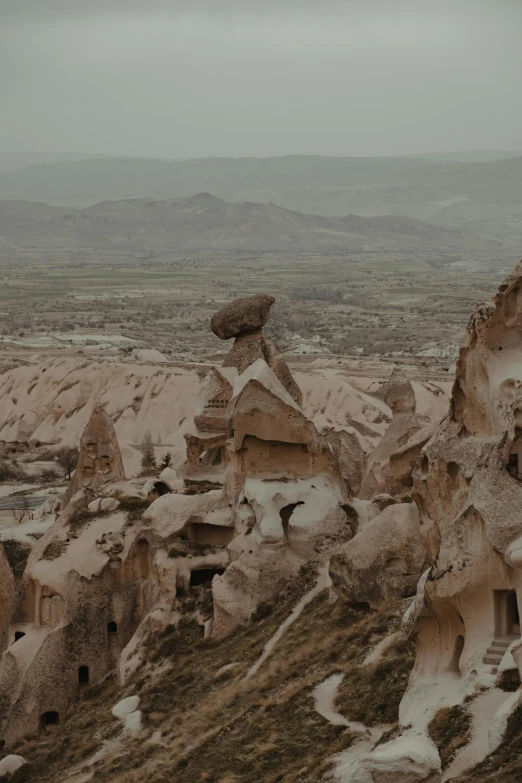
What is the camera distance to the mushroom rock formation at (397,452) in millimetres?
28266

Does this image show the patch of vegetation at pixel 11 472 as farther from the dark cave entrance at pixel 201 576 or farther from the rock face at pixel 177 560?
the dark cave entrance at pixel 201 576

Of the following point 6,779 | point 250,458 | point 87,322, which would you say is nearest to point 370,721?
point 6,779

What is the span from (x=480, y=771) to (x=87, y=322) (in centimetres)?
13402

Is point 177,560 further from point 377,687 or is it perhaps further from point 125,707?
point 377,687

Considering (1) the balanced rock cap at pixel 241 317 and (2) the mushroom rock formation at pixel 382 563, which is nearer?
(2) the mushroom rock formation at pixel 382 563

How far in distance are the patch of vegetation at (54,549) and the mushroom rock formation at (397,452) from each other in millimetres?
5997

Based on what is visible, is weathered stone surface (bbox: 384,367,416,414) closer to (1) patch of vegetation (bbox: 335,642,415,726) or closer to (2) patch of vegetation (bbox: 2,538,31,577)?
(2) patch of vegetation (bbox: 2,538,31,577)

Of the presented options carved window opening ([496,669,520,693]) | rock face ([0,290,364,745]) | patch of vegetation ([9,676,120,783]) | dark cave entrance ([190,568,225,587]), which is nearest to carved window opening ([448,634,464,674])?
carved window opening ([496,669,520,693])

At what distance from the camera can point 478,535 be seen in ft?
52.7

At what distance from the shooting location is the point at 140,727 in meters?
21.4

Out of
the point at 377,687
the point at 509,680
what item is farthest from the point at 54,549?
the point at 509,680

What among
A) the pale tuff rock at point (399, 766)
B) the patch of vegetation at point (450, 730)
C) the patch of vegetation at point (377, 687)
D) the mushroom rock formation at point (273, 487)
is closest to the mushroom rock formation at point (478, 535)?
the patch of vegetation at point (450, 730)

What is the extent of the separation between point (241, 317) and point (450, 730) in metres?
17.5

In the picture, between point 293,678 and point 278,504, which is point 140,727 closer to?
point 293,678
